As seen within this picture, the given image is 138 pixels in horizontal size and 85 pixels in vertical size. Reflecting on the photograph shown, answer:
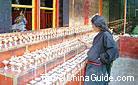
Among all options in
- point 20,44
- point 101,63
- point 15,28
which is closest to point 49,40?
point 15,28

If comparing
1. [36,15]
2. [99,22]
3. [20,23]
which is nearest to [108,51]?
[99,22]

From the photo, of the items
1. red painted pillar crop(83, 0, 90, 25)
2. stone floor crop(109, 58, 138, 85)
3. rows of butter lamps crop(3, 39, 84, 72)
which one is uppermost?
red painted pillar crop(83, 0, 90, 25)

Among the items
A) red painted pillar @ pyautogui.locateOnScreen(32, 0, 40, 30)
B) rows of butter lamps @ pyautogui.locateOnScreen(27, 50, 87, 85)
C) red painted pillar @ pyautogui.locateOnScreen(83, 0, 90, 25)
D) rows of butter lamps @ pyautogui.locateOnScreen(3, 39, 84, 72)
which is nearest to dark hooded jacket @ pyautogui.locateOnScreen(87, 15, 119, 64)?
rows of butter lamps @ pyautogui.locateOnScreen(27, 50, 87, 85)

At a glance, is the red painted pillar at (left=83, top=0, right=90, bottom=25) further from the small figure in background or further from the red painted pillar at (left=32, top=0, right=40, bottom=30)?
the small figure in background

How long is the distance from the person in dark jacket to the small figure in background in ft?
6.63

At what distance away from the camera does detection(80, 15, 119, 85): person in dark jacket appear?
12.7 ft

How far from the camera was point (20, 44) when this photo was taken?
414cm

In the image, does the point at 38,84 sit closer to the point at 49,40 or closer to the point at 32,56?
the point at 32,56

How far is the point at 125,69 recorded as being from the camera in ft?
25.7

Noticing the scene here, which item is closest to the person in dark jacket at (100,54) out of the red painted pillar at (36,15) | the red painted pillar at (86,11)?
the red painted pillar at (36,15)

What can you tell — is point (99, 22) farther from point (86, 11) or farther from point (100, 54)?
point (86, 11)

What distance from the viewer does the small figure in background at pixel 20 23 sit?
18.6 feet

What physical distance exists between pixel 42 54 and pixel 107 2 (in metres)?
8.43

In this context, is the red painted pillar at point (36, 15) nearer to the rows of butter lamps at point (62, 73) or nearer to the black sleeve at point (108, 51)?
the rows of butter lamps at point (62, 73)
